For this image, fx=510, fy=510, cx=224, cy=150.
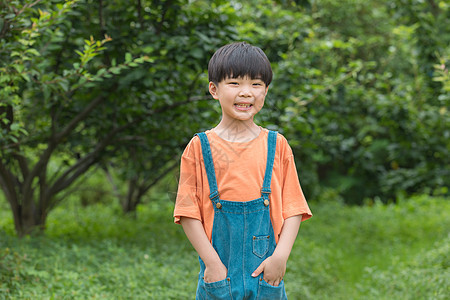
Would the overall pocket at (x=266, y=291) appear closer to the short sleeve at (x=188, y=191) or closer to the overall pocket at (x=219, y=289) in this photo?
the overall pocket at (x=219, y=289)

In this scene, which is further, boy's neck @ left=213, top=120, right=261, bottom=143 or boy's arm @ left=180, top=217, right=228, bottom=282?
boy's neck @ left=213, top=120, right=261, bottom=143

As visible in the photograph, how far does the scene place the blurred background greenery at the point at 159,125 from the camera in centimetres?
360

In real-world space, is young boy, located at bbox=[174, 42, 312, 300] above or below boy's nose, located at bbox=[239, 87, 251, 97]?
below

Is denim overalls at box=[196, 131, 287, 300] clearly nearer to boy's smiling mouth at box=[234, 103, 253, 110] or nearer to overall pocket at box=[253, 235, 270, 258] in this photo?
overall pocket at box=[253, 235, 270, 258]

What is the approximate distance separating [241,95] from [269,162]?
0.29 m

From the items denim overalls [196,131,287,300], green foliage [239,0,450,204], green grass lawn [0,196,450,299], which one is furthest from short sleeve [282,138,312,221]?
green foliage [239,0,450,204]

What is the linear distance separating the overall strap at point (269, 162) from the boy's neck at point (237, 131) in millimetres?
66

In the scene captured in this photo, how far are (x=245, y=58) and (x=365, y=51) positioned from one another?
9.28 meters

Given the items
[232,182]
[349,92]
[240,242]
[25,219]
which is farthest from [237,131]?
[349,92]

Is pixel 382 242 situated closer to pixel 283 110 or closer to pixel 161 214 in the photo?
pixel 283 110

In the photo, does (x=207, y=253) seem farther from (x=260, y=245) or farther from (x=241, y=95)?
(x=241, y=95)

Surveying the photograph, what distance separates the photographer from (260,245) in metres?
2.02

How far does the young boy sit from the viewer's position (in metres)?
2.00

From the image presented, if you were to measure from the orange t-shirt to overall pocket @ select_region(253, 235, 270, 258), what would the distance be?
0.23 feet
